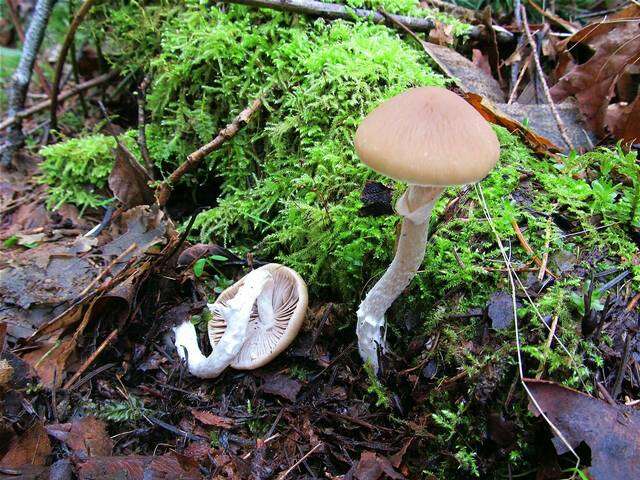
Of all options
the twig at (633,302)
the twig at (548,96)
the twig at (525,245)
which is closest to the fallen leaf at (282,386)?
the twig at (525,245)

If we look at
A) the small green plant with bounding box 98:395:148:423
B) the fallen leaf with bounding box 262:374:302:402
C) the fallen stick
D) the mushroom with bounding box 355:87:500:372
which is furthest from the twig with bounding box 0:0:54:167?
the mushroom with bounding box 355:87:500:372

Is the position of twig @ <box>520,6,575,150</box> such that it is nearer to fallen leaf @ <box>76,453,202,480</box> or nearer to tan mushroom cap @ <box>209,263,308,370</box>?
tan mushroom cap @ <box>209,263,308,370</box>

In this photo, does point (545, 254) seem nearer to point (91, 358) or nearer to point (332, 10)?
point (332, 10)

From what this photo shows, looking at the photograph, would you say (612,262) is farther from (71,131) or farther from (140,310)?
(71,131)

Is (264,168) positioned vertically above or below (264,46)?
below

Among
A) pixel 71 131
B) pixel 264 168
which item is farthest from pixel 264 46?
pixel 71 131

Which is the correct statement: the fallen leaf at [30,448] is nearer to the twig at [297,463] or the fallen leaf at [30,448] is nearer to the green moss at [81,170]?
the twig at [297,463]

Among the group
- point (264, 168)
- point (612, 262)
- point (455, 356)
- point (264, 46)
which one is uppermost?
point (264, 46)
